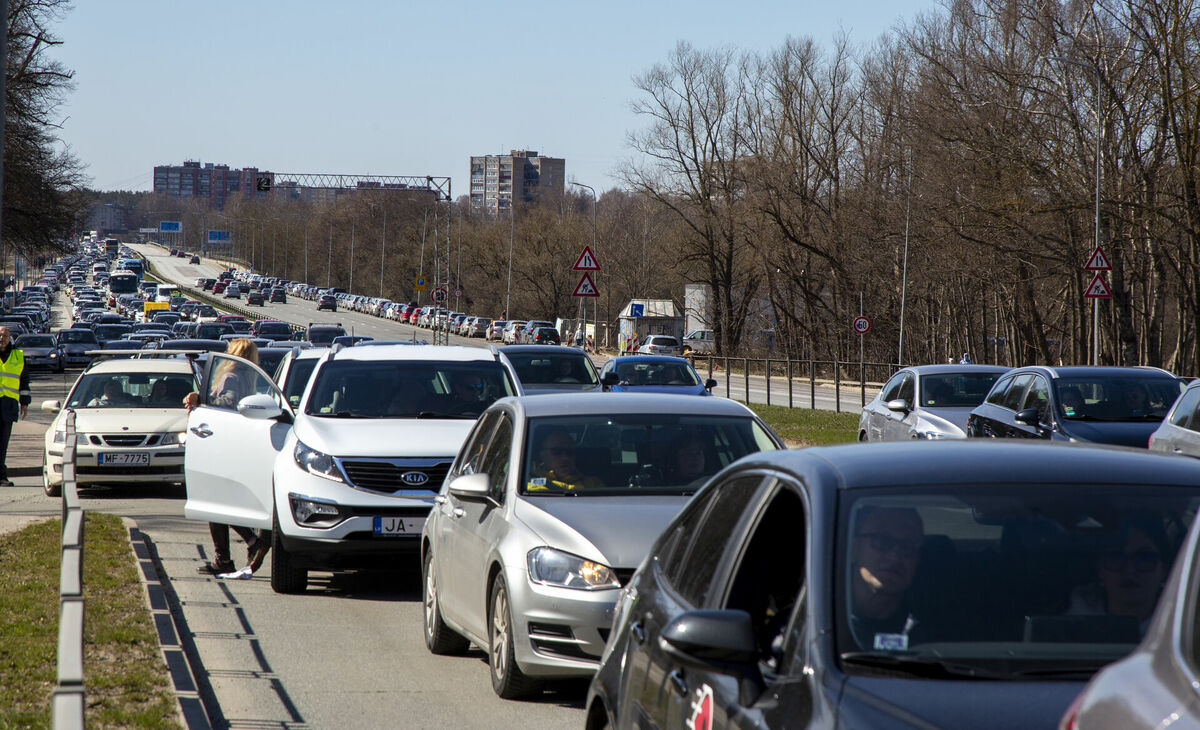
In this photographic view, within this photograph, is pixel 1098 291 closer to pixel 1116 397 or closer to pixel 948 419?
pixel 948 419

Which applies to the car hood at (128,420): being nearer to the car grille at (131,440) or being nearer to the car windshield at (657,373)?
the car grille at (131,440)

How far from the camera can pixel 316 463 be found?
1060cm

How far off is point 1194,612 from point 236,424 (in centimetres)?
1011

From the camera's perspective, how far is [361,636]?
362 inches

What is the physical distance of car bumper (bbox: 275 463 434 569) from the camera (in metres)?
10.3

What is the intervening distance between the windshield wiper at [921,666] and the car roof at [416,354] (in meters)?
9.30

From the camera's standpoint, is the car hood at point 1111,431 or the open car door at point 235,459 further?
the car hood at point 1111,431

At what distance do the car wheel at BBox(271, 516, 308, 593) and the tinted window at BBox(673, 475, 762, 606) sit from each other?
696 centimetres

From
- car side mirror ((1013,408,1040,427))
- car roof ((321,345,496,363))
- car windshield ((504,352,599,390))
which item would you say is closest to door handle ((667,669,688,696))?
car roof ((321,345,496,363))

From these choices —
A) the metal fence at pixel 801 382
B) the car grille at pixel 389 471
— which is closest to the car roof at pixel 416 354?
the car grille at pixel 389 471

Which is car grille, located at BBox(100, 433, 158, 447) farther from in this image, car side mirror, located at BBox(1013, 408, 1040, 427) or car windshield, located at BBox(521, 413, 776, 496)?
car windshield, located at BBox(521, 413, 776, 496)

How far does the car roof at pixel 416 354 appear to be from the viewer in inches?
477

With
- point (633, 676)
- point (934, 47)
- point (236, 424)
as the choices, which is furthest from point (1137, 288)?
point (633, 676)

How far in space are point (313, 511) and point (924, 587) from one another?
7.61m
